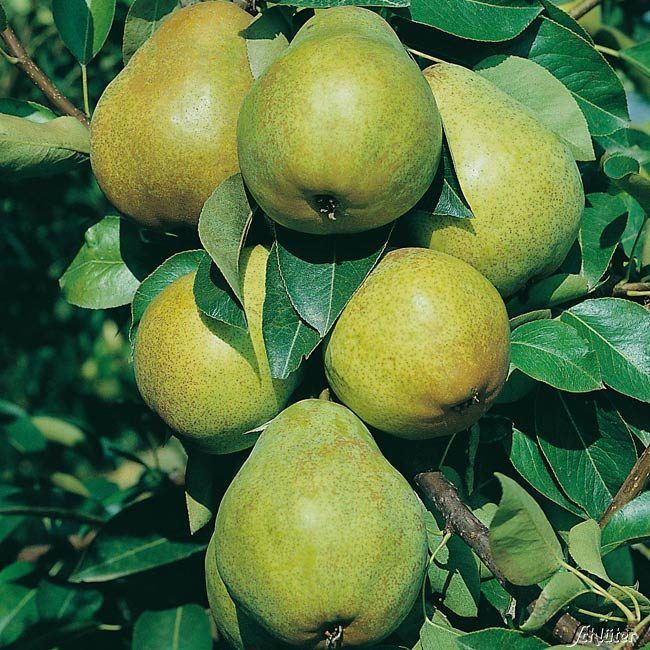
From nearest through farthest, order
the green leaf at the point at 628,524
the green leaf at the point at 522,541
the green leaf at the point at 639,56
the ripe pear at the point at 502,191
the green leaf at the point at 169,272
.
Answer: the green leaf at the point at 522,541
the green leaf at the point at 628,524
the ripe pear at the point at 502,191
the green leaf at the point at 169,272
the green leaf at the point at 639,56

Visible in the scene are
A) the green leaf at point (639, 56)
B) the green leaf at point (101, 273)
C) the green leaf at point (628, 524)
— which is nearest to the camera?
the green leaf at point (628, 524)

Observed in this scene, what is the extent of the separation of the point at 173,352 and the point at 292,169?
11.7 inches

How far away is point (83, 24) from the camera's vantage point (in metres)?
1.57

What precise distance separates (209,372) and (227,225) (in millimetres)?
195

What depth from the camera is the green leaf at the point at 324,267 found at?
1.10 m

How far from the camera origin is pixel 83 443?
2.22 meters

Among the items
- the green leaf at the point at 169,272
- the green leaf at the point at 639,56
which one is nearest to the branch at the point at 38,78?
the green leaf at the point at 169,272

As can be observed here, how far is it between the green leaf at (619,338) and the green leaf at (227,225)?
537 mm

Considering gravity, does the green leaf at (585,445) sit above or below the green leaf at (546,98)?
below

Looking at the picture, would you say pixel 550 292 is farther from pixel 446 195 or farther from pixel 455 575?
pixel 455 575

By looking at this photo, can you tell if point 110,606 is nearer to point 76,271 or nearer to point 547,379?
point 76,271

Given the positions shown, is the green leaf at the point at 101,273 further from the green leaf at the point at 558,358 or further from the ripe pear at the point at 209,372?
the green leaf at the point at 558,358

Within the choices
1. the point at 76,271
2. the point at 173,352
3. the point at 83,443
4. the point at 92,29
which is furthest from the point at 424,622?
the point at 83,443

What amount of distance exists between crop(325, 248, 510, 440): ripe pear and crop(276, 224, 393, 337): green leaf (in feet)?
0.08
